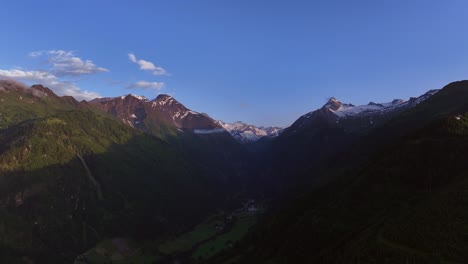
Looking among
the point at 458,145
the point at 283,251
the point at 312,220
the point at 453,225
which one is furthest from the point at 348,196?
the point at 453,225

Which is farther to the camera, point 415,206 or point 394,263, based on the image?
point 415,206

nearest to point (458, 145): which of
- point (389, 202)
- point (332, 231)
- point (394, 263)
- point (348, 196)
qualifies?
point (389, 202)

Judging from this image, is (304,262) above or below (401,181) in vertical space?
below

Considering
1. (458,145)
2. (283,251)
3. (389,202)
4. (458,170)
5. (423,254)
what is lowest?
(283,251)

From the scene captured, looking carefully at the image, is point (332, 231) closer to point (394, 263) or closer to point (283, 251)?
point (283, 251)

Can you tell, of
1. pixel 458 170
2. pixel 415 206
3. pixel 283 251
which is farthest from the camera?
pixel 283 251

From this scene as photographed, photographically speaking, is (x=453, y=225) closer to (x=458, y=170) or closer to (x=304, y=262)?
(x=458, y=170)

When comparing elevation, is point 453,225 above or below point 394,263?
above

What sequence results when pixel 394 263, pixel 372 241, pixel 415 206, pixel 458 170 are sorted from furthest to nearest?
pixel 458 170, pixel 415 206, pixel 372 241, pixel 394 263

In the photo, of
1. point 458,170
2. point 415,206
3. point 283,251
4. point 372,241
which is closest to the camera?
point 372,241
